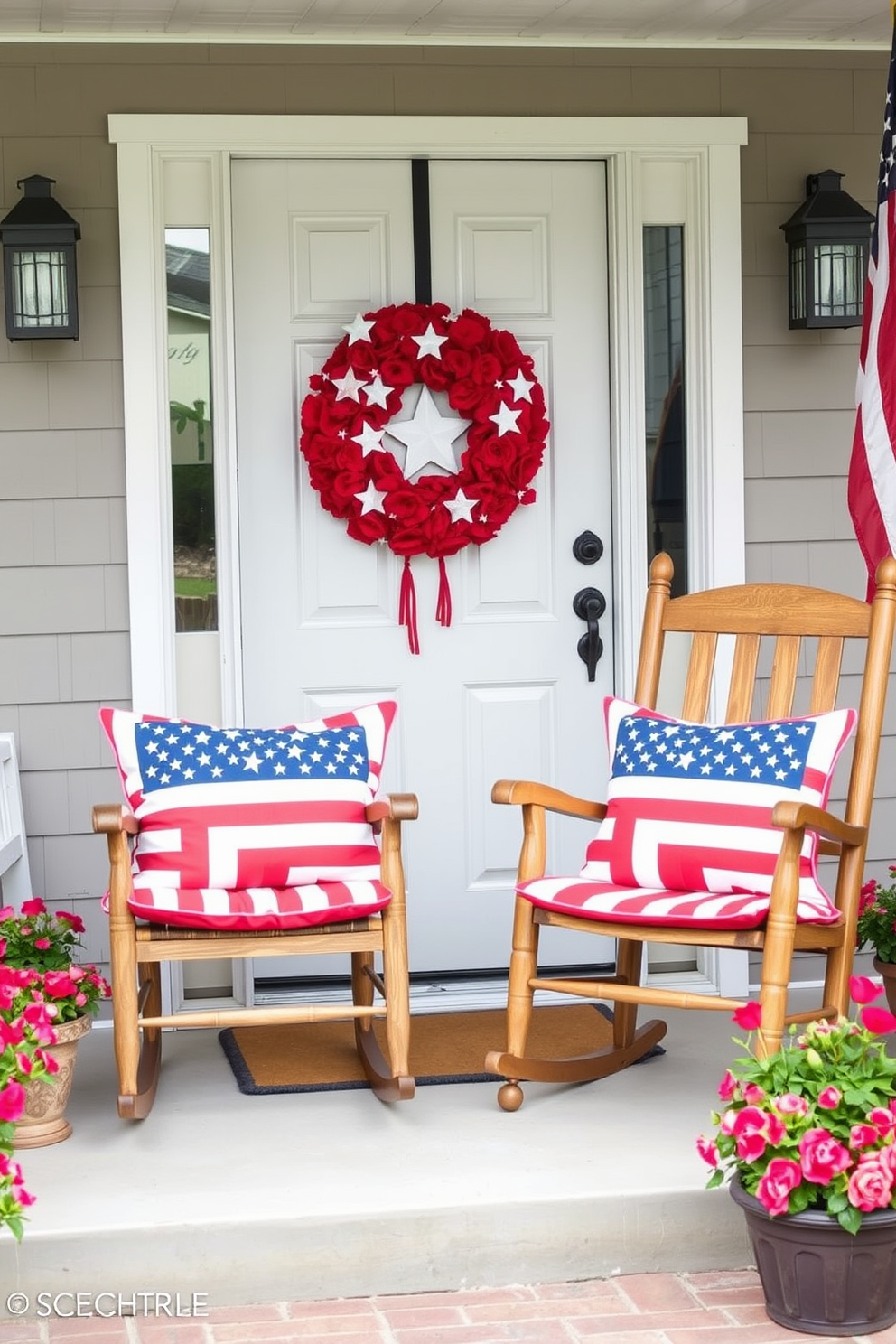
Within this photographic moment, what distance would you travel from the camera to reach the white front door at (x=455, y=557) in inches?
149

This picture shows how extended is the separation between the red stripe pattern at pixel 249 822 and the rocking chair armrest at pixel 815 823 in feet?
2.58

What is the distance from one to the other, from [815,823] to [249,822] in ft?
3.55

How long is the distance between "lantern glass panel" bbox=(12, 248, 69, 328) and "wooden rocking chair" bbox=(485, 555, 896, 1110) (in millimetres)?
1550

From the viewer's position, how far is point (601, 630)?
3.94 metres

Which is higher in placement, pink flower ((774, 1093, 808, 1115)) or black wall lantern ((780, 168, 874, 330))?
black wall lantern ((780, 168, 874, 330))

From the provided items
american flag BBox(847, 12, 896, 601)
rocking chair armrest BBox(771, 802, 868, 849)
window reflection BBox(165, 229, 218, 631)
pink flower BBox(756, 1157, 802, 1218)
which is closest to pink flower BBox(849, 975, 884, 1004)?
pink flower BBox(756, 1157, 802, 1218)

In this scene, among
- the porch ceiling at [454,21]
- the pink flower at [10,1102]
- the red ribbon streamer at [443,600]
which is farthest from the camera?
the red ribbon streamer at [443,600]

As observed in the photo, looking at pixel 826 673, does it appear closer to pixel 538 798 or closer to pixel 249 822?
pixel 538 798

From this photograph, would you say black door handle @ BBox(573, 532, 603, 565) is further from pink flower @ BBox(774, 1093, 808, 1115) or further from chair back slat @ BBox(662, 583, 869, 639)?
pink flower @ BBox(774, 1093, 808, 1115)

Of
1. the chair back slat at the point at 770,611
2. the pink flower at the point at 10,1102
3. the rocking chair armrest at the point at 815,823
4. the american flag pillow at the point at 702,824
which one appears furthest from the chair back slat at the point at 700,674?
the pink flower at the point at 10,1102

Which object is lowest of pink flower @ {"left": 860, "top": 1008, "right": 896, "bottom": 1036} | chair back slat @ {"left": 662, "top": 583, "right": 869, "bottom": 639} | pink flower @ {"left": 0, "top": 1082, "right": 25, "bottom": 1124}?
pink flower @ {"left": 0, "top": 1082, "right": 25, "bottom": 1124}

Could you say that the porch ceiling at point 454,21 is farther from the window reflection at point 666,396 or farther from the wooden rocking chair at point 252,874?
the wooden rocking chair at point 252,874

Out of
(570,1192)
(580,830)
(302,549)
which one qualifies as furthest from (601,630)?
(570,1192)

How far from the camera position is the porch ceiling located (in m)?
3.47
